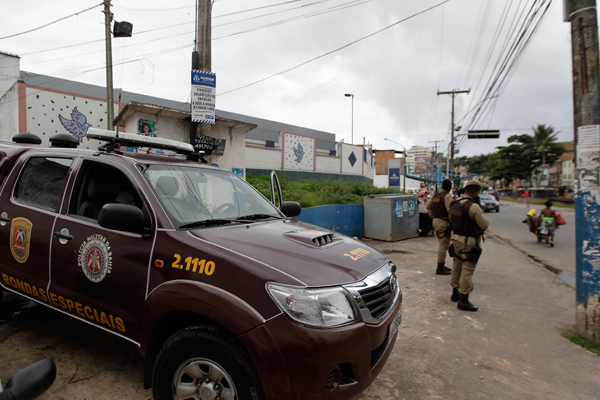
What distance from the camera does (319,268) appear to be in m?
2.05

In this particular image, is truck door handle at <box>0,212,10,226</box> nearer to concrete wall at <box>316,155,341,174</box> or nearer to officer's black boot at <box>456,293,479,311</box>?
officer's black boot at <box>456,293,479,311</box>

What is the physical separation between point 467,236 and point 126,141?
4.46 metres

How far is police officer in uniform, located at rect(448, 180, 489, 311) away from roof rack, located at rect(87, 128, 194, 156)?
3784 mm

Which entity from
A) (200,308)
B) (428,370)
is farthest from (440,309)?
(200,308)

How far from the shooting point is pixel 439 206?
693 centimetres

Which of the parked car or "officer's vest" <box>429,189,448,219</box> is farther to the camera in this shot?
the parked car

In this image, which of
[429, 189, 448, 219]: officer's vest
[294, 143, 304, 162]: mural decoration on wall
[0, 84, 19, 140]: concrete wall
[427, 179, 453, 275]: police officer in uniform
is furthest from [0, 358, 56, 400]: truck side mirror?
[294, 143, 304, 162]: mural decoration on wall

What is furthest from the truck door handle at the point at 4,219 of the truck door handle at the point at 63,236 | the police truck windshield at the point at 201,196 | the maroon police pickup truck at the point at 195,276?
the police truck windshield at the point at 201,196

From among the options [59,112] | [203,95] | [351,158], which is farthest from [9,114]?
[351,158]

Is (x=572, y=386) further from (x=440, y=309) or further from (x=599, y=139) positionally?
(x=599, y=139)

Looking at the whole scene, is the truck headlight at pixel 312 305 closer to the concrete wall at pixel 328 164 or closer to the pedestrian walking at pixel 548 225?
the pedestrian walking at pixel 548 225

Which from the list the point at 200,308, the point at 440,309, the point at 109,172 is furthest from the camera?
the point at 440,309

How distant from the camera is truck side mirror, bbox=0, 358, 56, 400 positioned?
40.0 inches

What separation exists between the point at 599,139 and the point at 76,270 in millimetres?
5449
